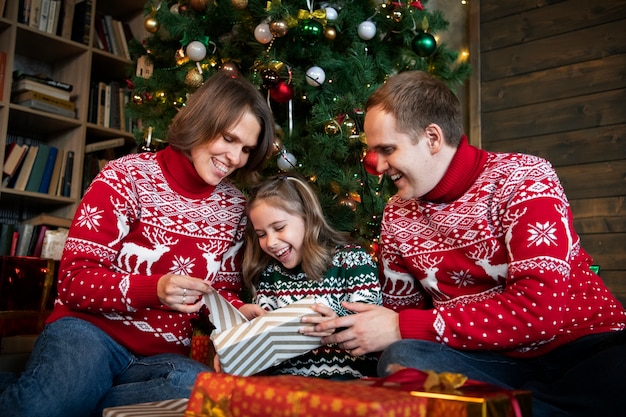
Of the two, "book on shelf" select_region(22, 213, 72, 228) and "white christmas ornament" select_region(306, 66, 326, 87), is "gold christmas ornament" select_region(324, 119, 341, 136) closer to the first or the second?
"white christmas ornament" select_region(306, 66, 326, 87)

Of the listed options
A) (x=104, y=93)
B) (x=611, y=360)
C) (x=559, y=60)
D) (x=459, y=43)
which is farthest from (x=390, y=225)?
(x=104, y=93)

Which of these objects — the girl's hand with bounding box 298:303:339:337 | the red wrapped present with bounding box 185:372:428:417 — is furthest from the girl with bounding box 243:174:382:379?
the red wrapped present with bounding box 185:372:428:417

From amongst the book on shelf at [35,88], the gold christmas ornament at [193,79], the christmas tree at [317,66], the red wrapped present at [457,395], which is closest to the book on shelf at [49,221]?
the book on shelf at [35,88]

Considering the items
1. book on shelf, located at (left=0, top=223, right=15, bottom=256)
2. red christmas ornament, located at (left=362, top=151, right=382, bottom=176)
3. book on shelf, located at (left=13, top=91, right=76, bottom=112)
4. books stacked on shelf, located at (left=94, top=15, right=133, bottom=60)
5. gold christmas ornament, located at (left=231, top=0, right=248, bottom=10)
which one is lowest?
book on shelf, located at (left=0, top=223, right=15, bottom=256)

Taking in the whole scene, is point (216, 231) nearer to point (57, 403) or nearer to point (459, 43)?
point (57, 403)

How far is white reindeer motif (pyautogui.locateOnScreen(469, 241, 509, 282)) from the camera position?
152 cm

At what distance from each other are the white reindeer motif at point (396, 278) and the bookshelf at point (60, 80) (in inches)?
88.6

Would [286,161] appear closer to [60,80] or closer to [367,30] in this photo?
[367,30]

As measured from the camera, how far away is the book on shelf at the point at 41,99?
3381mm

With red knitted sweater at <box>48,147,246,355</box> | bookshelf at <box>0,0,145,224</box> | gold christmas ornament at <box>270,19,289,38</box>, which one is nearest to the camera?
red knitted sweater at <box>48,147,246,355</box>

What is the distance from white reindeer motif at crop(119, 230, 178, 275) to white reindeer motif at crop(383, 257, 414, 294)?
0.62 meters

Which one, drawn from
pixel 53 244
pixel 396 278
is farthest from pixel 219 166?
pixel 53 244

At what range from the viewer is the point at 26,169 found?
3441 mm

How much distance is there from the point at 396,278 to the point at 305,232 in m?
0.30
